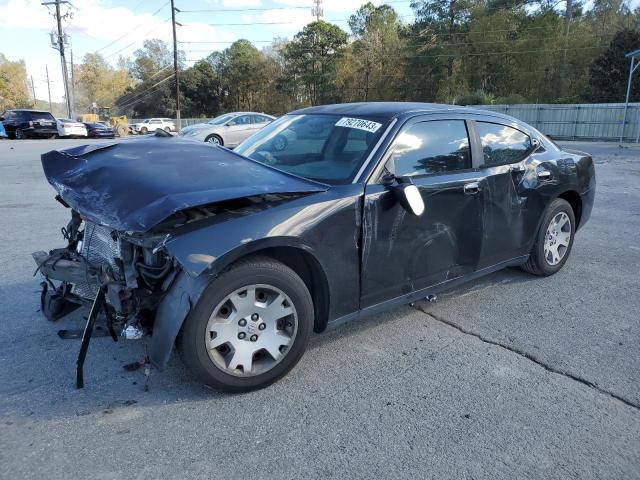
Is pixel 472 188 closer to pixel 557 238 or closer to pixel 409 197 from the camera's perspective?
pixel 409 197

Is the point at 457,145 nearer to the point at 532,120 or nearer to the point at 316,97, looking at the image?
the point at 532,120

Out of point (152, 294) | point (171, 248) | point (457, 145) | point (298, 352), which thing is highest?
point (457, 145)

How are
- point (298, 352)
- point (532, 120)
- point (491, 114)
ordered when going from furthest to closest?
1. point (532, 120)
2. point (491, 114)
3. point (298, 352)

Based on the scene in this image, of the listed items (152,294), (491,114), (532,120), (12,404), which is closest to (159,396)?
(152,294)

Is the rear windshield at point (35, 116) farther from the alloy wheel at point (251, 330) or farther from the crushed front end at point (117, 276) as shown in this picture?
the alloy wheel at point (251, 330)

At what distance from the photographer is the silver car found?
1680cm

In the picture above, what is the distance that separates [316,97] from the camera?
180ft

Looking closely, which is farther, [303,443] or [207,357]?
[207,357]

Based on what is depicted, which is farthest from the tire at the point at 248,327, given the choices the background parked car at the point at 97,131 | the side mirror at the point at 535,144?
the background parked car at the point at 97,131

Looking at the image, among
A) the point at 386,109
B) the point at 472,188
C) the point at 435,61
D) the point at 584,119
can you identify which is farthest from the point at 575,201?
the point at 435,61

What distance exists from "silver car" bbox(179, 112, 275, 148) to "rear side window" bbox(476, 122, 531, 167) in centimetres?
1312

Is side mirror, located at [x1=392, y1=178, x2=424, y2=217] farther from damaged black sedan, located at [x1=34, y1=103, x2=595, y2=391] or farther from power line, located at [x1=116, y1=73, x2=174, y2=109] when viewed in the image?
power line, located at [x1=116, y1=73, x2=174, y2=109]

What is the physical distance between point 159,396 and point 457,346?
1972 millimetres

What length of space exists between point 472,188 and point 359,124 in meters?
0.98
